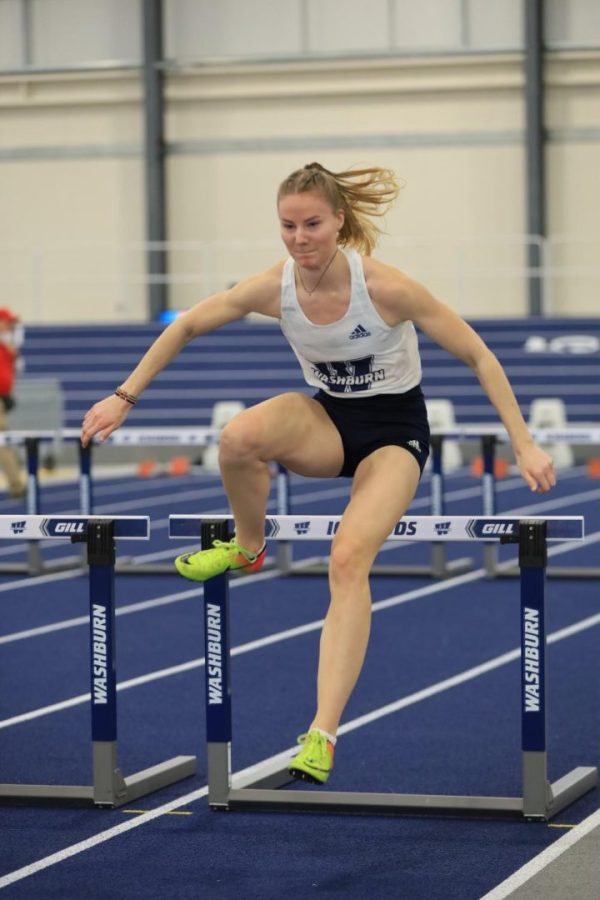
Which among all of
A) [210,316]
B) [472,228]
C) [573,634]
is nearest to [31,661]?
[573,634]

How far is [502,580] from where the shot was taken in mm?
9789

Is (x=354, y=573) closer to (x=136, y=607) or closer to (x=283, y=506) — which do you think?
(x=136, y=607)

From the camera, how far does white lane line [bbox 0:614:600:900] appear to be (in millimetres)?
4363

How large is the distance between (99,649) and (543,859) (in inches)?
57.4

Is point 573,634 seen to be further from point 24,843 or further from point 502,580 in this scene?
point 24,843

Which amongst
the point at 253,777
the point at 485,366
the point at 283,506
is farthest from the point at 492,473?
the point at 485,366

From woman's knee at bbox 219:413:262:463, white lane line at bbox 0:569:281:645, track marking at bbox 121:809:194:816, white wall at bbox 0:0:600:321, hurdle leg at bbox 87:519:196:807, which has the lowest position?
track marking at bbox 121:809:194:816

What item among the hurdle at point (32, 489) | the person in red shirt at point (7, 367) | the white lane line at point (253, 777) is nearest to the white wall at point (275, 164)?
the person in red shirt at point (7, 367)

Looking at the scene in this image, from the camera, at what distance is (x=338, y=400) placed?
4711mm

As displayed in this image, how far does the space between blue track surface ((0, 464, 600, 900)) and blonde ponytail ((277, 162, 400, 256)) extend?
169cm

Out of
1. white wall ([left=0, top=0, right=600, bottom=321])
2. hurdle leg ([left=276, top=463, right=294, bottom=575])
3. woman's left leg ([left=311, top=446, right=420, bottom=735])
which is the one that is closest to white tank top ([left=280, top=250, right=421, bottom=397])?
woman's left leg ([left=311, top=446, right=420, bottom=735])

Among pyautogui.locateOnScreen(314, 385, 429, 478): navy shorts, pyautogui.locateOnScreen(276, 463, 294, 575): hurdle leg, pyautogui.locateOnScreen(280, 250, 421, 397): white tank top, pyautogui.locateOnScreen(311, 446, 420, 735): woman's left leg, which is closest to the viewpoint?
pyautogui.locateOnScreen(311, 446, 420, 735): woman's left leg

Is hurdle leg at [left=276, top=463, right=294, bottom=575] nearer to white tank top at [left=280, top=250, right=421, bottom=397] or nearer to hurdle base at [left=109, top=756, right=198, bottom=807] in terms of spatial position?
hurdle base at [left=109, top=756, right=198, bottom=807]

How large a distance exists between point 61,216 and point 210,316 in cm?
1894
